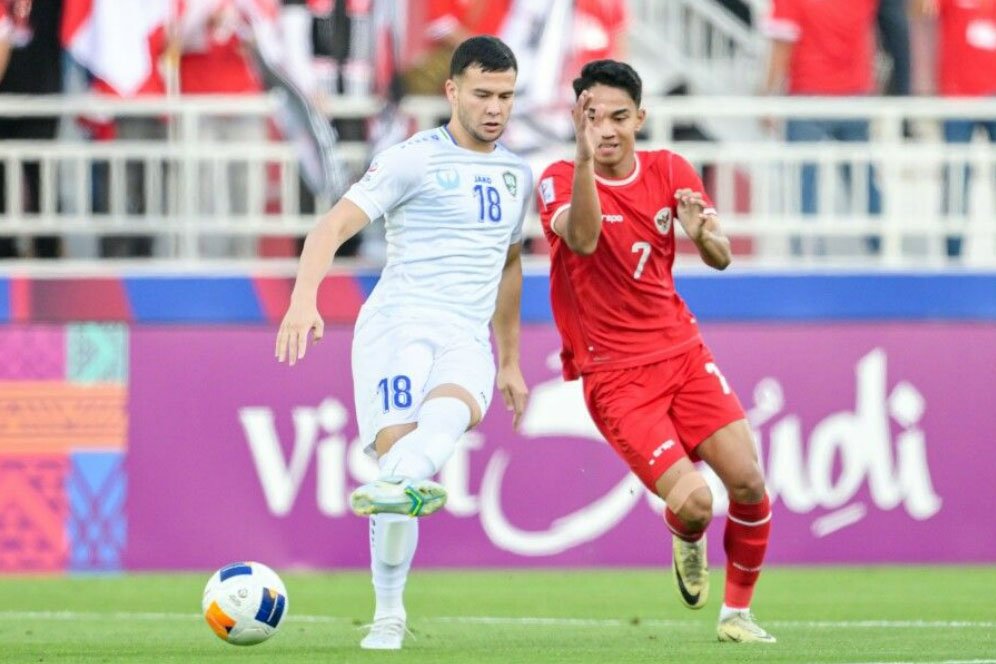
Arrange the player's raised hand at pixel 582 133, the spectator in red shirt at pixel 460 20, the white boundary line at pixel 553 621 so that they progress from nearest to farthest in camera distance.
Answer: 1. the player's raised hand at pixel 582 133
2. the white boundary line at pixel 553 621
3. the spectator in red shirt at pixel 460 20

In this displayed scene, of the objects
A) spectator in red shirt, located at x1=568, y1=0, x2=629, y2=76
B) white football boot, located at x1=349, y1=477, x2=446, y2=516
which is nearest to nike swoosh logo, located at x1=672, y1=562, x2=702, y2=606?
white football boot, located at x1=349, y1=477, x2=446, y2=516

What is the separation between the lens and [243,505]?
45.6 ft

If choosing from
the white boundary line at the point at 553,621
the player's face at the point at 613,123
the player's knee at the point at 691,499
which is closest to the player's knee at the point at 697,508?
the player's knee at the point at 691,499

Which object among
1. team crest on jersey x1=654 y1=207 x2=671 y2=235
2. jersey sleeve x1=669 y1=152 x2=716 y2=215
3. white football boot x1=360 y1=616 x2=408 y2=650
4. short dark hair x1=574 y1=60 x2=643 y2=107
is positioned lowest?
white football boot x1=360 y1=616 x2=408 y2=650

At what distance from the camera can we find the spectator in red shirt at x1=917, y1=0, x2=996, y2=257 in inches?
567

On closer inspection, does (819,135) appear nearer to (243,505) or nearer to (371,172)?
(243,505)

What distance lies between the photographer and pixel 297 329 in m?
7.85

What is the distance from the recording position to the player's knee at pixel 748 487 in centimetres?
920

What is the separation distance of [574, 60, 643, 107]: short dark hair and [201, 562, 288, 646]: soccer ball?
2.32 m

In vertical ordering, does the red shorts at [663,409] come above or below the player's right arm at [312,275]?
below

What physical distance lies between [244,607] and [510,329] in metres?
1.72

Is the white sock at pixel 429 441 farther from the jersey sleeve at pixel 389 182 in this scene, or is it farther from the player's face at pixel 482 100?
the player's face at pixel 482 100

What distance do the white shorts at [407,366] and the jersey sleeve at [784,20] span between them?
601 cm

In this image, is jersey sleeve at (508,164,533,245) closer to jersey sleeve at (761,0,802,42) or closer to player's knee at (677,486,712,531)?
player's knee at (677,486,712,531)
